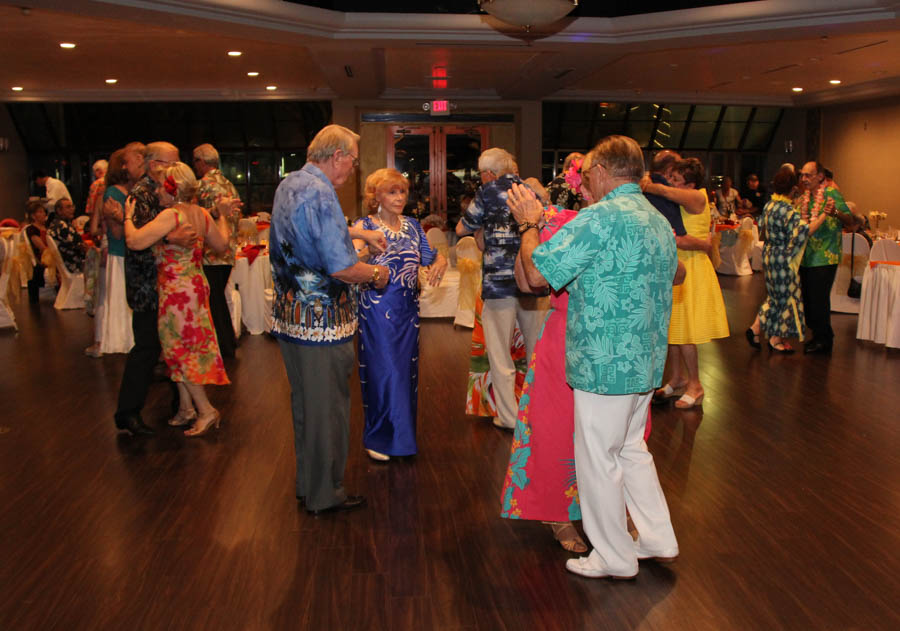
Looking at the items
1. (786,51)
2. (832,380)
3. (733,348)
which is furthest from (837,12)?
(832,380)

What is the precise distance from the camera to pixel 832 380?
6.11m

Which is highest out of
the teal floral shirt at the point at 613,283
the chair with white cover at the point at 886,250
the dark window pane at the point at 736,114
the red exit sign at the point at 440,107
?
the dark window pane at the point at 736,114

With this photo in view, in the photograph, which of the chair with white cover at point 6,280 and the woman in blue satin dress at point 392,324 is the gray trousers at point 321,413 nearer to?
the woman in blue satin dress at point 392,324

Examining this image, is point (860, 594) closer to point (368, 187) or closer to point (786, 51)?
point (368, 187)

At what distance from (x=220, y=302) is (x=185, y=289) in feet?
7.22

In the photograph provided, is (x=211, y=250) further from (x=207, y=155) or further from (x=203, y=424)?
(x=203, y=424)

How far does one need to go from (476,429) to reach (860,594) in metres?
2.50

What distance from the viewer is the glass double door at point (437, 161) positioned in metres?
16.4

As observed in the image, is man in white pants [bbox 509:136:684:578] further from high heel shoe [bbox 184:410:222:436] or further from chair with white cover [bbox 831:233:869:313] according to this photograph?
chair with white cover [bbox 831:233:869:313]

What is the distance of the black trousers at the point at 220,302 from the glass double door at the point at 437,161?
30.6 feet

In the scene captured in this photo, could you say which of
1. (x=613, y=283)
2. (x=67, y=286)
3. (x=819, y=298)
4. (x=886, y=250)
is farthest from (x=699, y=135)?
(x=613, y=283)

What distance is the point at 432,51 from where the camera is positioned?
10.5m

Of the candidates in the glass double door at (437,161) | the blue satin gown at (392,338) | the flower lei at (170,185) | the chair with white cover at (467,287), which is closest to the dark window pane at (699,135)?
the glass double door at (437,161)

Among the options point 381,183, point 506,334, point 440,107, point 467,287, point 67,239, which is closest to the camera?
point 381,183
